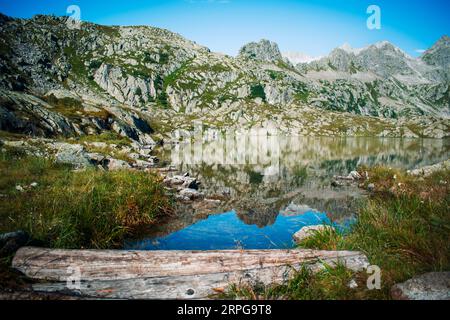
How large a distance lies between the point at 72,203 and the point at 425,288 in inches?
485

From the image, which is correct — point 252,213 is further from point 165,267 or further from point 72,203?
point 165,267

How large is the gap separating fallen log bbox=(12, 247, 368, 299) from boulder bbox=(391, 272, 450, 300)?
125 centimetres

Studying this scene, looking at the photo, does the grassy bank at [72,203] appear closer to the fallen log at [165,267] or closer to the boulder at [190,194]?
the fallen log at [165,267]

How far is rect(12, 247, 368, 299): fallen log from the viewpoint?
6.94 metres

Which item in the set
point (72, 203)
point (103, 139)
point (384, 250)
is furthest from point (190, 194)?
point (103, 139)

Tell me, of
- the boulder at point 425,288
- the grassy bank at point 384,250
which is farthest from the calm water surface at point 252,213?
the boulder at point 425,288

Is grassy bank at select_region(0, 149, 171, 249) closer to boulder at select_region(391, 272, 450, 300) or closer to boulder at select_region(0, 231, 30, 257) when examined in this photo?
boulder at select_region(0, 231, 30, 257)

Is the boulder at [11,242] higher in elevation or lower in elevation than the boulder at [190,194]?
higher

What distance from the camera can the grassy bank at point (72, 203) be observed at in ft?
34.0

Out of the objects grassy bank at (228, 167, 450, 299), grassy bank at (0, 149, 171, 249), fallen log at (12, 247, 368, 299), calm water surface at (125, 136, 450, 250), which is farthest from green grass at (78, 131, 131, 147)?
grassy bank at (228, 167, 450, 299)

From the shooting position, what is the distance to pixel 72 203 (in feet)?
40.8

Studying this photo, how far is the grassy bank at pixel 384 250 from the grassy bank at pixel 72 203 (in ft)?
23.7
